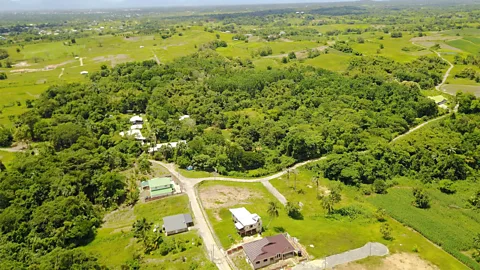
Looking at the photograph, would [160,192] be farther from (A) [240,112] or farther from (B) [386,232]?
(A) [240,112]

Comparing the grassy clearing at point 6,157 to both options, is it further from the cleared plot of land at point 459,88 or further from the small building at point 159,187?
the cleared plot of land at point 459,88

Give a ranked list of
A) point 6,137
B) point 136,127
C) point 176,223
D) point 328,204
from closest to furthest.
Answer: point 176,223
point 328,204
point 6,137
point 136,127

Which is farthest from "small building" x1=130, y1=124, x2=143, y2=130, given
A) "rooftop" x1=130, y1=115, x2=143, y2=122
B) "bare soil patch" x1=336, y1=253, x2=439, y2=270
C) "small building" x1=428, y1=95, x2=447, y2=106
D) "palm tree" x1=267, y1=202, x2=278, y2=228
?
"small building" x1=428, y1=95, x2=447, y2=106

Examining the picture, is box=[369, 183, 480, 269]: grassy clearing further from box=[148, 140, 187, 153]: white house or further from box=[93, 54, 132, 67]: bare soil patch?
box=[93, 54, 132, 67]: bare soil patch

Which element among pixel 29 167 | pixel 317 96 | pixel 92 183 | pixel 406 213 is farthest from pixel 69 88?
pixel 406 213

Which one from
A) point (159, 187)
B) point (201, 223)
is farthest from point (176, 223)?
point (159, 187)

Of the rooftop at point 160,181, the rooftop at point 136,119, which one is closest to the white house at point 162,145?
the rooftop at point 160,181

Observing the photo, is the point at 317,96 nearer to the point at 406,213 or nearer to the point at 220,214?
the point at 406,213
